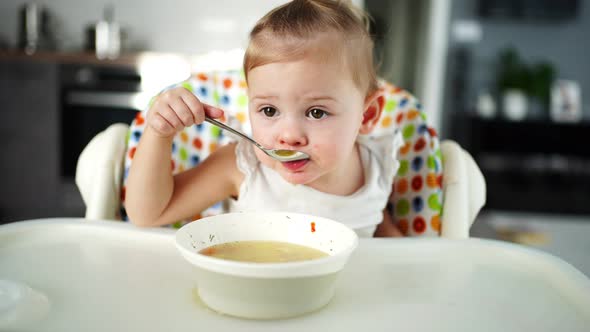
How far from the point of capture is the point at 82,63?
10.1ft

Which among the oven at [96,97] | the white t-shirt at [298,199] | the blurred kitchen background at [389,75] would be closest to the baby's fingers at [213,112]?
the white t-shirt at [298,199]

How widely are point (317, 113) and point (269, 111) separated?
7 cm

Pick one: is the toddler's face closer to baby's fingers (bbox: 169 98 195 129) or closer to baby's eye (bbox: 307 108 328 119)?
baby's eye (bbox: 307 108 328 119)

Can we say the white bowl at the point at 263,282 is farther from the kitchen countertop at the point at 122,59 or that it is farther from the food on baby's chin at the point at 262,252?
the kitchen countertop at the point at 122,59

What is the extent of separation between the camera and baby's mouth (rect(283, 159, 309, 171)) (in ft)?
2.87

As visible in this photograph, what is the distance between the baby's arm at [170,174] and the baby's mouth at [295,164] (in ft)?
0.47

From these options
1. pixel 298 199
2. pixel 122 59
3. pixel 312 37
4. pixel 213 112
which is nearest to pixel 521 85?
pixel 122 59

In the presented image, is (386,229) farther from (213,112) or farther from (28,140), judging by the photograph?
(28,140)

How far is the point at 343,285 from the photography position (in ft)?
2.20


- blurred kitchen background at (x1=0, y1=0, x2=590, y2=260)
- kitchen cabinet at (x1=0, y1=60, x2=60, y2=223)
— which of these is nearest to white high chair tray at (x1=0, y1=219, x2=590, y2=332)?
blurred kitchen background at (x1=0, y1=0, x2=590, y2=260)

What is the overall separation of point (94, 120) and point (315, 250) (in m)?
2.73

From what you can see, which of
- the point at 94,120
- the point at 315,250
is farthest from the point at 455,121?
the point at 315,250

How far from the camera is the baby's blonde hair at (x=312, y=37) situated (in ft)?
2.83

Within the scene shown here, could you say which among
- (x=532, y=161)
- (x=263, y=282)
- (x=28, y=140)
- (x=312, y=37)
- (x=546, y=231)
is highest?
(x=312, y=37)
